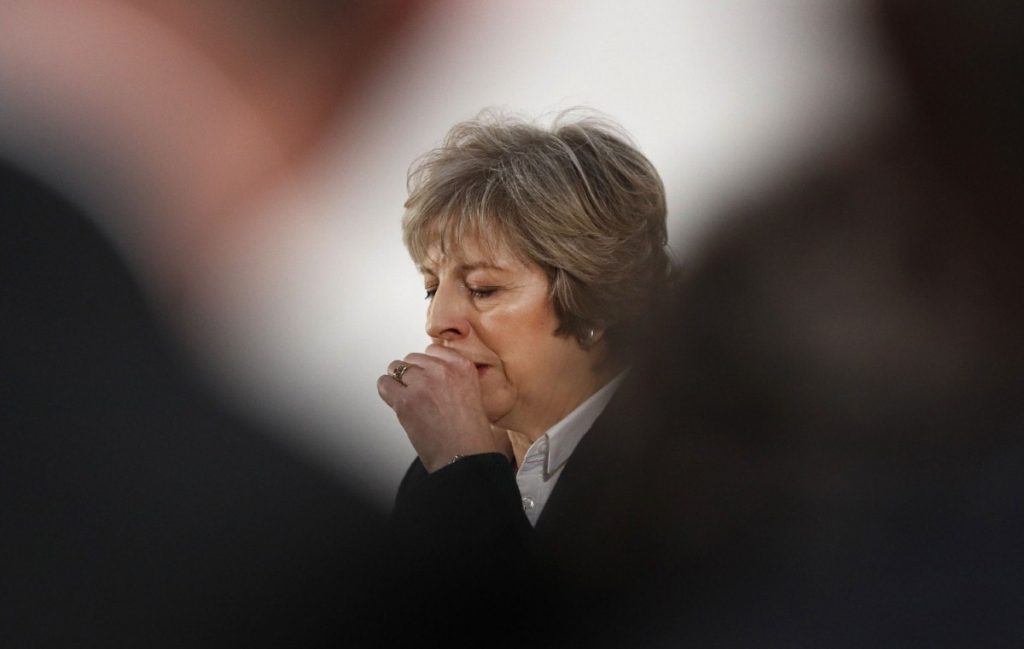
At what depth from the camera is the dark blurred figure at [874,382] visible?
10.6 inches

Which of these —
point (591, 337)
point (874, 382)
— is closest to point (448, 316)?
point (591, 337)

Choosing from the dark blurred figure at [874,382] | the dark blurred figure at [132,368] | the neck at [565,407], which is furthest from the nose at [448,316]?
the dark blurred figure at [874,382]

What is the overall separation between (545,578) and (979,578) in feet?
1.04

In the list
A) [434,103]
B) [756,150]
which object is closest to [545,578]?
[756,150]

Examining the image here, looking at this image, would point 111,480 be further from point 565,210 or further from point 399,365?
point 565,210

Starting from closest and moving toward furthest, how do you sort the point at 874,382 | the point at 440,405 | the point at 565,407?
the point at 874,382
the point at 440,405
the point at 565,407

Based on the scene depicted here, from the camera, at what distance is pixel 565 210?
926 mm

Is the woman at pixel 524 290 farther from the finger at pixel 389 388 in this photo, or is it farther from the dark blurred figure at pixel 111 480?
the dark blurred figure at pixel 111 480

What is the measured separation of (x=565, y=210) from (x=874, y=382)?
0.62 metres

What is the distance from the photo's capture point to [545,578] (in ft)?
2.03

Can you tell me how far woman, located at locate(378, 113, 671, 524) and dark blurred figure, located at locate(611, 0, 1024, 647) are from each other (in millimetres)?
491

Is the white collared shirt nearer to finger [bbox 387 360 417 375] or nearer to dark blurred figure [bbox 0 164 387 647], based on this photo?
finger [bbox 387 360 417 375]

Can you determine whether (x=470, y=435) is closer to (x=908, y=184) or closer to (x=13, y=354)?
(x=13, y=354)

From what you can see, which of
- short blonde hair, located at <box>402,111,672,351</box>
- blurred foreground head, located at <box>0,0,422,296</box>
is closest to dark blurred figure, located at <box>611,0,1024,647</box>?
blurred foreground head, located at <box>0,0,422,296</box>
